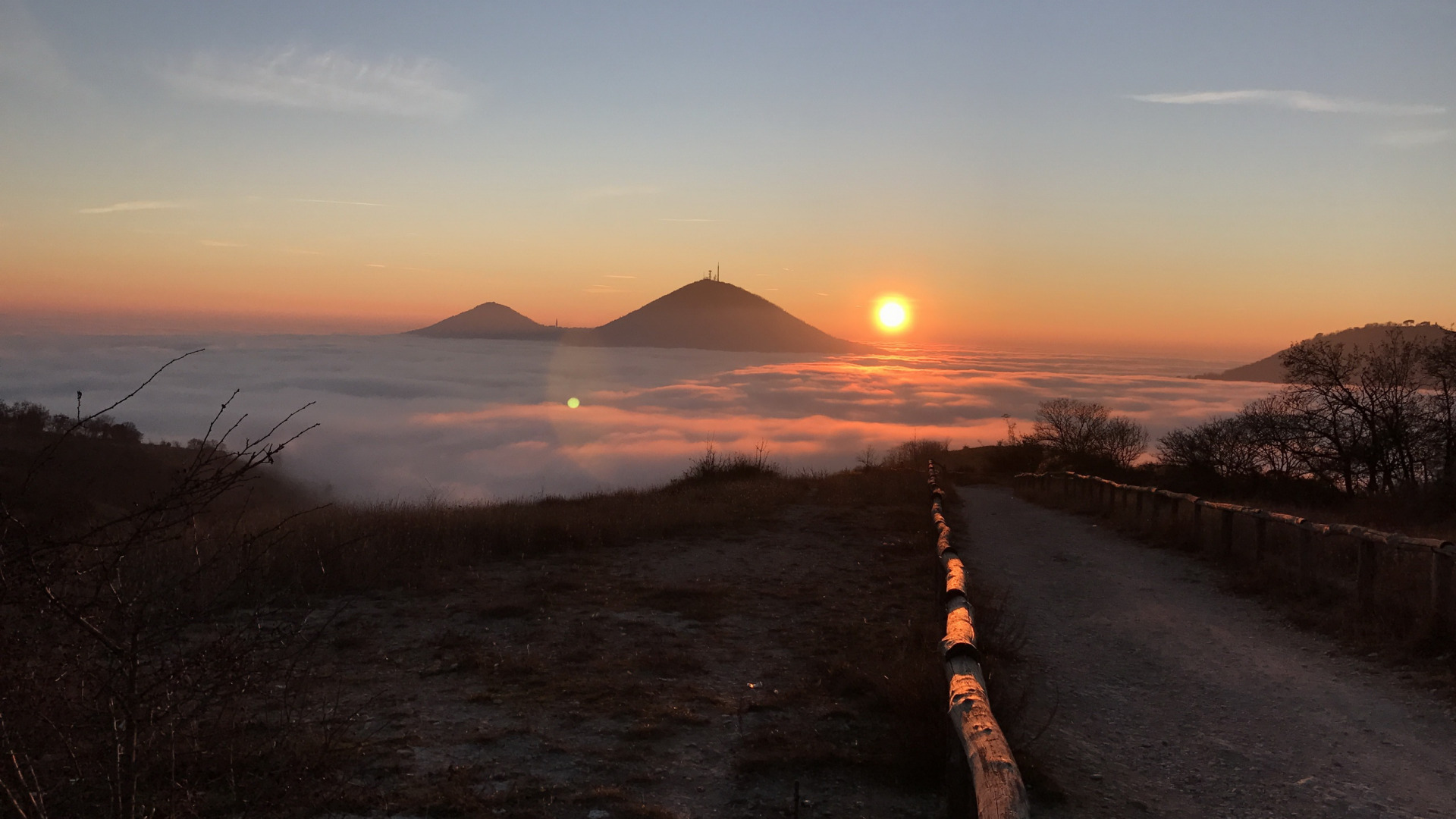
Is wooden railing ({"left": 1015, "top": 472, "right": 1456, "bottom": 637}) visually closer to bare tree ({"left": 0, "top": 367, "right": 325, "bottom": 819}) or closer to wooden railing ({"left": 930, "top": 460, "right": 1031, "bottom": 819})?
wooden railing ({"left": 930, "top": 460, "right": 1031, "bottom": 819})

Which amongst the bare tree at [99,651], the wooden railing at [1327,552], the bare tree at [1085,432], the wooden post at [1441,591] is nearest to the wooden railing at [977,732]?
the bare tree at [99,651]

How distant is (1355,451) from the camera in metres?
23.8

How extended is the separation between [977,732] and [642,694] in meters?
3.28

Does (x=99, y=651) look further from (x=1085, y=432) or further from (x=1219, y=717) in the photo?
(x=1085, y=432)

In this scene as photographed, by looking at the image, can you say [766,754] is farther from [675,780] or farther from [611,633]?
[611,633]

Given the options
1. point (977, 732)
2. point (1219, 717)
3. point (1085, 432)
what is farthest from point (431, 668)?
point (1085, 432)

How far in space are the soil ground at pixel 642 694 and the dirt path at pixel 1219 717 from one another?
1057mm

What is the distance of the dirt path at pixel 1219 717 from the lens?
459cm

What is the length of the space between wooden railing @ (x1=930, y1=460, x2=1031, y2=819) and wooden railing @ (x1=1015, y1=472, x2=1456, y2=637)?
4782mm

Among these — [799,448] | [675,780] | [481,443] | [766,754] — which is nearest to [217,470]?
[675,780]

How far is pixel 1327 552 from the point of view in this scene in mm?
11125

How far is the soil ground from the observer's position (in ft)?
14.9

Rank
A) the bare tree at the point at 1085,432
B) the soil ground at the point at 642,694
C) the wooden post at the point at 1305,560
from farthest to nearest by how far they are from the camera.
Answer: the bare tree at the point at 1085,432
the wooden post at the point at 1305,560
the soil ground at the point at 642,694

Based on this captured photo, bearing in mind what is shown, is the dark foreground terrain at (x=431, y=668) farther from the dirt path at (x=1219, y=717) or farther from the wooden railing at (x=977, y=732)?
the dirt path at (x=1219, y=717)
